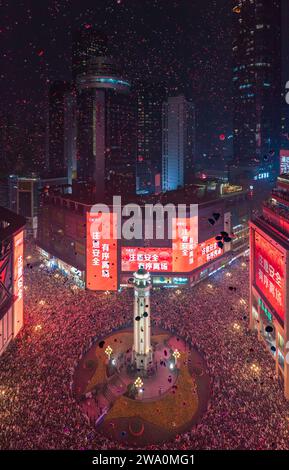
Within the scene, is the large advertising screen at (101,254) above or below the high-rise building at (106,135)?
below

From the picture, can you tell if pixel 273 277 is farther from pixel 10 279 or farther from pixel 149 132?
pixel 149 132

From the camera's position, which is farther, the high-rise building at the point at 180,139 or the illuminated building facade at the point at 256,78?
the high-rise building at the point at 180,139

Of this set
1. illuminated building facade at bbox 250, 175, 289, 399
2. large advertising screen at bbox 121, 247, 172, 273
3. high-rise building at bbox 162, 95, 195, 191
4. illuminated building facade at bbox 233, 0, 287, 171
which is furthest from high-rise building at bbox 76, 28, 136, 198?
illuminated building facade at bbox 250, 175, 289, 399

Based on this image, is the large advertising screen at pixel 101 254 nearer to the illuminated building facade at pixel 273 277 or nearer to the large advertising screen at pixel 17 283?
the large advertising screen at pixel 17 283

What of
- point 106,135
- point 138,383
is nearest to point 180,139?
point 106,135

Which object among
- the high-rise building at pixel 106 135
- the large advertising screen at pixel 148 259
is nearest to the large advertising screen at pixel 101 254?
the large advertising screen at pixel 148 259
